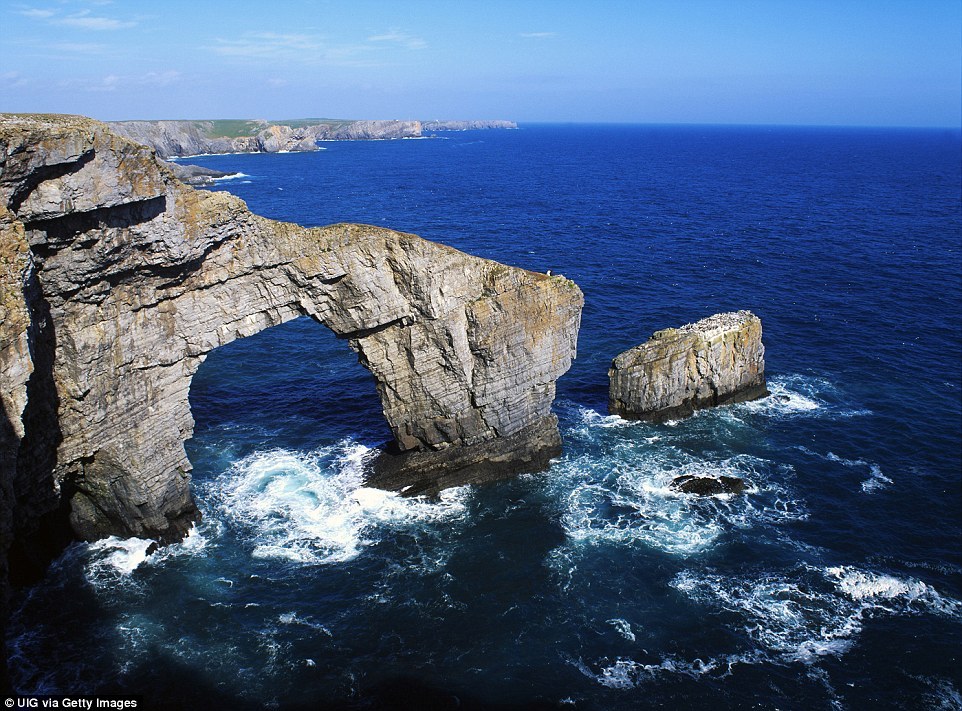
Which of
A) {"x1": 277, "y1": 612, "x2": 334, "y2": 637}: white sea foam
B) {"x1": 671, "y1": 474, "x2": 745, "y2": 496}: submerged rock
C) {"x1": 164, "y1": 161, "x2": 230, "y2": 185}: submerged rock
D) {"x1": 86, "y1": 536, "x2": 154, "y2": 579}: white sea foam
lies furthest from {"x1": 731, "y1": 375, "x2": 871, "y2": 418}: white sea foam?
{"x1": 164, "y1": 161, "x2": 230, "y2": 185}: submerged rock

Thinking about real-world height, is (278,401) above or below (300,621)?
above

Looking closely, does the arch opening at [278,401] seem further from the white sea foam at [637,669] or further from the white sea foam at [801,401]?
the white sea foam at [801,401]

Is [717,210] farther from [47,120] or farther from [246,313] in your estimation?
[47,120]

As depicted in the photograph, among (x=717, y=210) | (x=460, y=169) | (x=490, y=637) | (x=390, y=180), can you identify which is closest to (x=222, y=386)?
(x=490, y=637)

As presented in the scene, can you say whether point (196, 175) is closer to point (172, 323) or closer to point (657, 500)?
point (172, 323)

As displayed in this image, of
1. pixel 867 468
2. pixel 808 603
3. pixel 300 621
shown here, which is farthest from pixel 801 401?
pixel 300 621

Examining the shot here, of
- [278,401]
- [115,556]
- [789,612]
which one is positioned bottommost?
[789,612]
